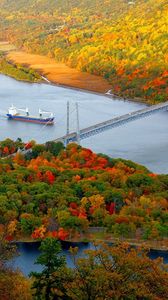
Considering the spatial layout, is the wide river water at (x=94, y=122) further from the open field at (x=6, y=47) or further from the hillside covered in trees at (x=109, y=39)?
the open field at (x=6, y=47)

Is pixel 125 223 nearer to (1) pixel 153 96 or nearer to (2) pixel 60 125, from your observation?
(2) pixel 60 125

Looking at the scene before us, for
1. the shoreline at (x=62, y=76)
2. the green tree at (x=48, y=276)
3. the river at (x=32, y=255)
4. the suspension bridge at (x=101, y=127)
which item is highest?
the shoreline at (x=62, y=76)

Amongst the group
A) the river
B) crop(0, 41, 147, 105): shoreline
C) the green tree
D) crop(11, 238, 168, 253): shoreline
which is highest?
crop(0, 41, 147, 105): shoreline

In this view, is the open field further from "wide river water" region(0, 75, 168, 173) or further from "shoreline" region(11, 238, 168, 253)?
"shoreline" region(11, 238, 168, 253)

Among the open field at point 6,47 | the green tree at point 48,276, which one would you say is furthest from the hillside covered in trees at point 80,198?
the open field at point 6,47

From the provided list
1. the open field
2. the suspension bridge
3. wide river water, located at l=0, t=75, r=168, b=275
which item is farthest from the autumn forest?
the open field

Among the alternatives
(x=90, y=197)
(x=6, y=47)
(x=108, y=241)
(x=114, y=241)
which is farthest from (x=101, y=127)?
(x=6, y=47)

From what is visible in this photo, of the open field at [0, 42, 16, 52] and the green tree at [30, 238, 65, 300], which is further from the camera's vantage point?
the open field at [0, 42, 16, 52]

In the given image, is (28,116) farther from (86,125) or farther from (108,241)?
(108,241)
